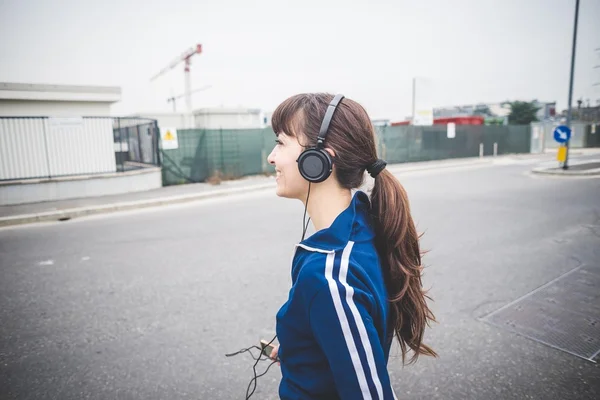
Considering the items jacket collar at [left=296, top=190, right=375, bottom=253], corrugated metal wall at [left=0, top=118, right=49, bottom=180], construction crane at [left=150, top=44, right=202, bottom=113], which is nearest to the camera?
jacket collar at [left=296, top=190, right=375, bottom=253]

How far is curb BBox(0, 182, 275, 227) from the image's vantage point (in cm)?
873

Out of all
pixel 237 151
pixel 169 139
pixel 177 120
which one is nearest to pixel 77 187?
pixel 169 139

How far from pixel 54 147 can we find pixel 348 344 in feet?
46.7

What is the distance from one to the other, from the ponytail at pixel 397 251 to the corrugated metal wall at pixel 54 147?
1272cm

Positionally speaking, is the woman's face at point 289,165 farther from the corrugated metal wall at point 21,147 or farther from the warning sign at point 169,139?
the warning sign at point 169,139

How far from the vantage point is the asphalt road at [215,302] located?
2668 millimetres

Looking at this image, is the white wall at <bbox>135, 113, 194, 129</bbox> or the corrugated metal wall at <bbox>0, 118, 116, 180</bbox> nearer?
the corrugated metal wall at <bbox>0, 118, 116, 180</bbox>

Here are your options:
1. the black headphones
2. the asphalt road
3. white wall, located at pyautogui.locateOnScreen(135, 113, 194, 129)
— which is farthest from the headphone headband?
white wall, located at pyautogui.locateOnScreen(135, 113, 194, 129)

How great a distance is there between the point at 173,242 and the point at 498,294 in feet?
15.9

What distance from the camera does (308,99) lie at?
141cm

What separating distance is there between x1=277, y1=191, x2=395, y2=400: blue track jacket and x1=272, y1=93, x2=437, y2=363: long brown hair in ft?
0.28

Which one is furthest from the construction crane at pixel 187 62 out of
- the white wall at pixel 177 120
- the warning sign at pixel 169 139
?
the warning sign at pixel 169 139

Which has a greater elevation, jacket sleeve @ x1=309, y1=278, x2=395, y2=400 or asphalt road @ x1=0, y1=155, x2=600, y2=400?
jacket sleeve @ x1=309, y1=278, x2=395, y2=400

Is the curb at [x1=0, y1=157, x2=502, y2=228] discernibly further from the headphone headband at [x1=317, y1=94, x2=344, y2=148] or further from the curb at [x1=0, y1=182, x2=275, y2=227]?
the headphone headband at [x1=317, y1=94, x2=344, y2=148]
